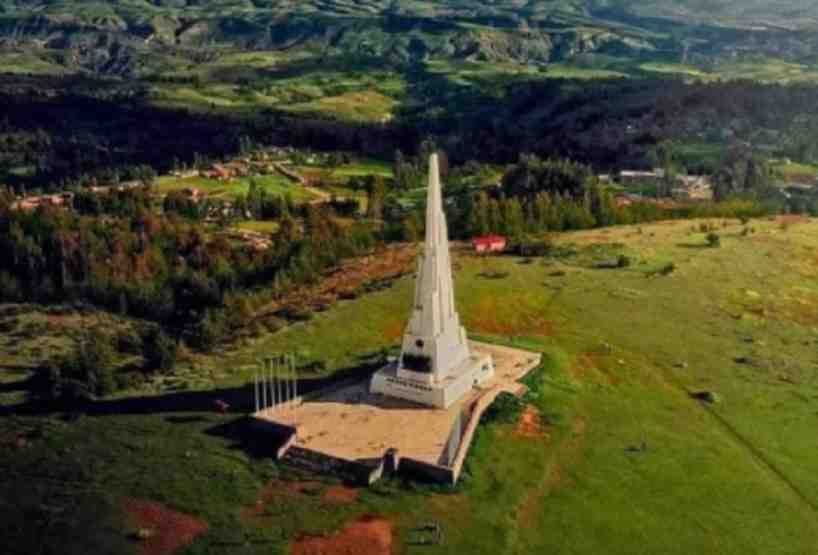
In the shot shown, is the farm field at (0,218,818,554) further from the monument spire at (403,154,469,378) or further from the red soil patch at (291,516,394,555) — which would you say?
the monument spire at (403,154,469,378)

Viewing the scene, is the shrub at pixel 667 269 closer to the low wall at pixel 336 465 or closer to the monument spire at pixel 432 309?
the monument spire at pixel 432 309

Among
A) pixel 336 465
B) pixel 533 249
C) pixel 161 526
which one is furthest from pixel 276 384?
pixel 533 249

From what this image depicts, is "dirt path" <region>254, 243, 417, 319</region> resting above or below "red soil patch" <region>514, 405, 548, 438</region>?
above

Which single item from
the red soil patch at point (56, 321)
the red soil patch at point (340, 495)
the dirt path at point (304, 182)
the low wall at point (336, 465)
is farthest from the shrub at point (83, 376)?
the dirt path at point (304, 182)

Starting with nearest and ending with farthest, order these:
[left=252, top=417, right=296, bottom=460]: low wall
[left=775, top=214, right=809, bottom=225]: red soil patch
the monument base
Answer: [left=252, top=417, right=296, bottom=460]: low wall, the monument base, [left=775, top=214, right=809, bottom=225]: red soil patch

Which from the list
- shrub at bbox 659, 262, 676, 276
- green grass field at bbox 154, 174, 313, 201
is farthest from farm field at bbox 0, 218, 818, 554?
green grass field at bbox 154, 174, 313, 201

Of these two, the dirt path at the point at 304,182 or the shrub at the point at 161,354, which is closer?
the shrub at the point at 161,354

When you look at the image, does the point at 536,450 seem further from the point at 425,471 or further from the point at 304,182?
the point at 304,182
